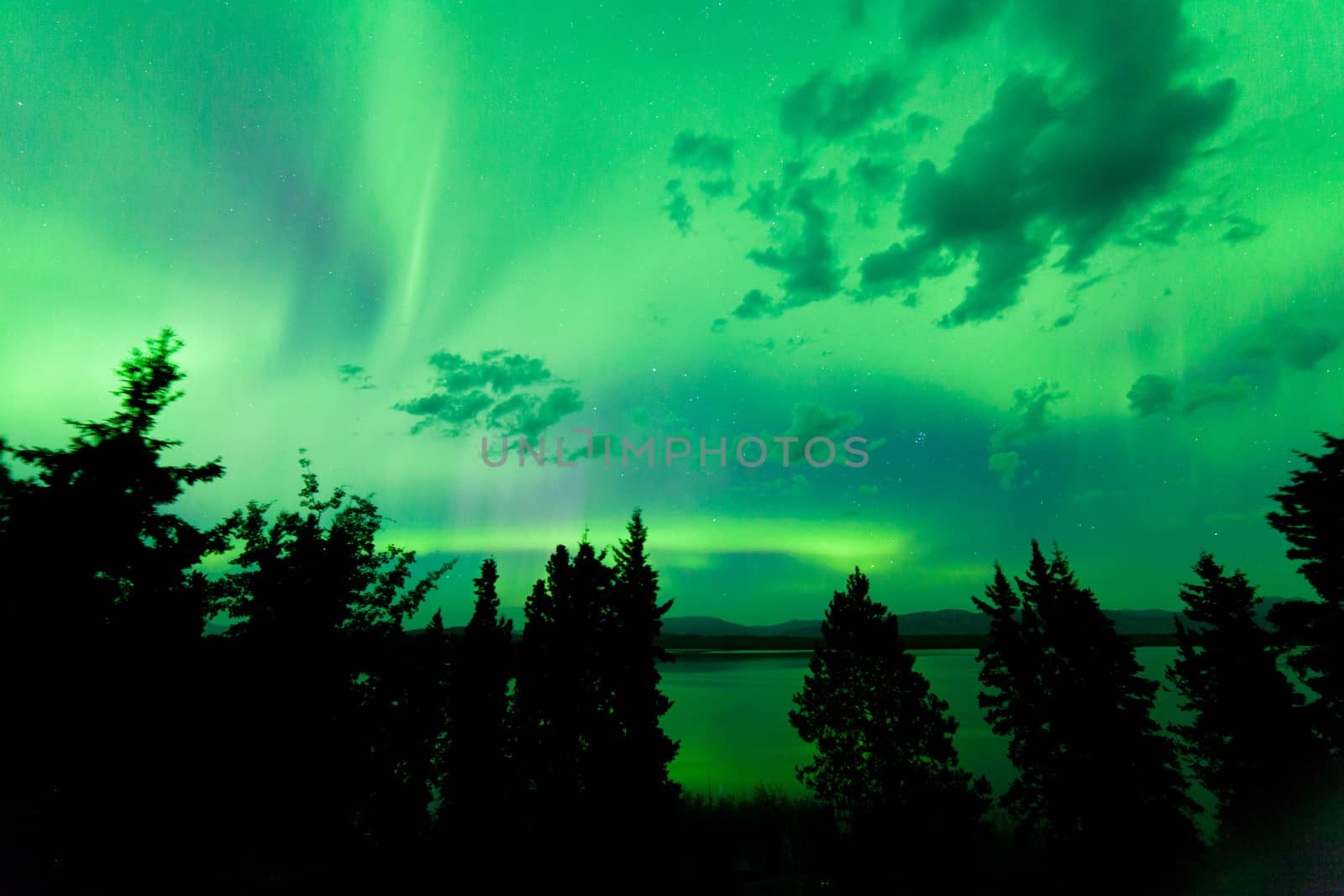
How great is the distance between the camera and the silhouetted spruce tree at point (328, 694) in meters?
14.0

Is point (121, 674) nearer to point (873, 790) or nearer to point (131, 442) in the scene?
point (131, 442)

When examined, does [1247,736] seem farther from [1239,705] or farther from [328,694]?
[328,694]

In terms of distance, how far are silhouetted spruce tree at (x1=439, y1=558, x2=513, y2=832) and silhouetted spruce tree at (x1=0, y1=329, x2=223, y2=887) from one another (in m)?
20.5

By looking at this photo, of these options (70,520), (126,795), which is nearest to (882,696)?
(126,795)

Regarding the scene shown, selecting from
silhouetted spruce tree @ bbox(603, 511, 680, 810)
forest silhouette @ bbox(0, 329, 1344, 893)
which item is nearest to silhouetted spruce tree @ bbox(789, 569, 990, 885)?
forest silhouette @ bbox(0, 329, 1344, 893)

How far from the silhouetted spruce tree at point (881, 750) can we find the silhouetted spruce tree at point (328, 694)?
21.6 metres

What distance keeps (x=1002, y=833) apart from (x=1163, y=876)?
54.4ft

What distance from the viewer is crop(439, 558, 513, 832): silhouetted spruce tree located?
31.4m

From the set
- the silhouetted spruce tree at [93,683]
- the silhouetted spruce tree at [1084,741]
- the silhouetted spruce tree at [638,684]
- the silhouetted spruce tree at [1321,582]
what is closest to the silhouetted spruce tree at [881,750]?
the silhouetted spruce tree at [1084,741]

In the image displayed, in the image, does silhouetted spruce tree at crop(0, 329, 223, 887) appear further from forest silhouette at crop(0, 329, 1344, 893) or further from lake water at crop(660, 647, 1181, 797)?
lake water at crop(660, 647, 1181, 797)

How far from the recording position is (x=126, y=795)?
444 inches

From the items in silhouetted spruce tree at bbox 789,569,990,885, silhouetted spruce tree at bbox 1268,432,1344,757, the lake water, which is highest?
silhouetted spruce tree at bbox 1268,432,1344,757

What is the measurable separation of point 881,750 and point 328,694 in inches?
1084

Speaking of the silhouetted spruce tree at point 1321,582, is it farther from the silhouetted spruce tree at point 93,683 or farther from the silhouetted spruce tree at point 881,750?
the silhouetted spruce tree at point 93,683
